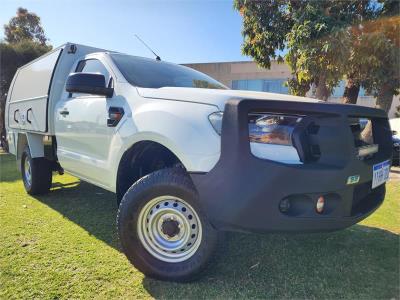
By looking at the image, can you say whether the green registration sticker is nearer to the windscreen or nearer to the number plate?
the number plate

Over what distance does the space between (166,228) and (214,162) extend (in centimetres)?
71

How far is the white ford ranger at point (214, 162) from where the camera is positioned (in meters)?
2.11

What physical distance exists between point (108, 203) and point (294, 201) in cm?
331

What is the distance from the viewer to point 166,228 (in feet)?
8.36

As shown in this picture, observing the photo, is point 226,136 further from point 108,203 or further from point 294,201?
point 108,203

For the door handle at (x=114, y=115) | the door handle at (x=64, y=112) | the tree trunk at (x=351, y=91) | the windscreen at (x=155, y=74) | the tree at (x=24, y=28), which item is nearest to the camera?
the door handle at (x=114, y=115)

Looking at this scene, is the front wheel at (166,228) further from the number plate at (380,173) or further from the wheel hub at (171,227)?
the number plate at (380,173)

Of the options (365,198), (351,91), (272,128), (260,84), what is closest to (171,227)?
(272,128)

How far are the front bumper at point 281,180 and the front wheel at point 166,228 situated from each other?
0.70 feet

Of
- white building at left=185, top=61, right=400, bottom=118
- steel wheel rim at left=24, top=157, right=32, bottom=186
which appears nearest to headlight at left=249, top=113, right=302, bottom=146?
steel wheel rim at left=24, top=157, right=32, bottom=186

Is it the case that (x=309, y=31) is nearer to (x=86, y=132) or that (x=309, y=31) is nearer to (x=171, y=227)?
(x=86, y=132)

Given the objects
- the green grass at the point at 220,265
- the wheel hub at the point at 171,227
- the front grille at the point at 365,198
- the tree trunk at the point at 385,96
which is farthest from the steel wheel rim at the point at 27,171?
the tree trunk at the point at 385,96

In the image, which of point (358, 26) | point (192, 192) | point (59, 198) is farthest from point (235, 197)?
point (358, 26)

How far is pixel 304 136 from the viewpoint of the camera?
2.17 m
